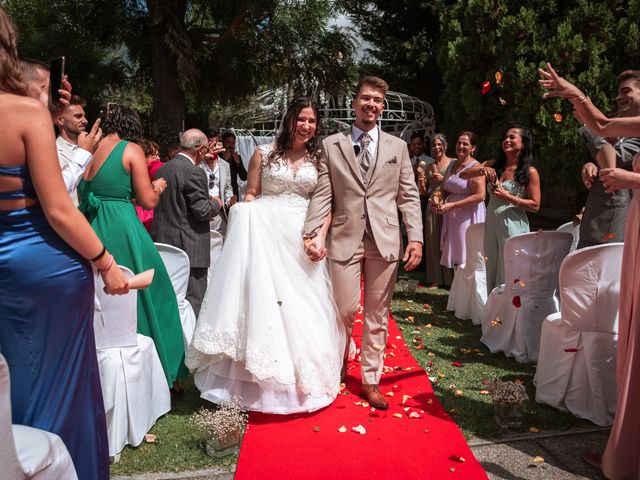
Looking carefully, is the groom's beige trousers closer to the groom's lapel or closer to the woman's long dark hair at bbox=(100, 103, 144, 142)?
the groom's lapel

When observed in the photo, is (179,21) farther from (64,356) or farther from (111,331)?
(64,356)

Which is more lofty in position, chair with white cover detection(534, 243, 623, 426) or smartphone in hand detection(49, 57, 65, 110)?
smartphone in hand detection(49, 57, 65, 110)

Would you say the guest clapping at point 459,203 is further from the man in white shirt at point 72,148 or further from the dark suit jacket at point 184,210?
the man in white shirt at point 72,148

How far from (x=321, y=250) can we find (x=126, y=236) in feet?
4.60

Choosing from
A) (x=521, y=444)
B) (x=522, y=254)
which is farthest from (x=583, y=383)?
(x=522, y=254)

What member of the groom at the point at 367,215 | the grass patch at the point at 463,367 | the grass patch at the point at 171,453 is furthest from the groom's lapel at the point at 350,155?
the grass patch at the point at 171,453

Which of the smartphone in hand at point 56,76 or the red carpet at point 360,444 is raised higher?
the smartphone in hand at point 56,76

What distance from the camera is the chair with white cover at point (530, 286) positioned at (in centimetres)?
483

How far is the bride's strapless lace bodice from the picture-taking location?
13.5ft

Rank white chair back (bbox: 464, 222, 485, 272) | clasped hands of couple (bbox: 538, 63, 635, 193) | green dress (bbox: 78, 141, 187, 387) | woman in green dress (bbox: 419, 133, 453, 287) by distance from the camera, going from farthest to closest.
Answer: woman in green dress (bbox: 419, 133, 453, 287) < white chair back (bbox: 464, 222, 485, 272) < green dress (bbox: 78, 141, 187, 387) < clasped hands of couple (bbox: 538, 63, 635, 193)

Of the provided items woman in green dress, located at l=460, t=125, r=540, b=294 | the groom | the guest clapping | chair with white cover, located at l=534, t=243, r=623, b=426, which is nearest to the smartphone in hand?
the groom

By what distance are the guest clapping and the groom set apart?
303 cm

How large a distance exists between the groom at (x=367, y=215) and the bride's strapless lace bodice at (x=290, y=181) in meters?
0.09

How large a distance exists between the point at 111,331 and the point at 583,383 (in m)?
3.18
